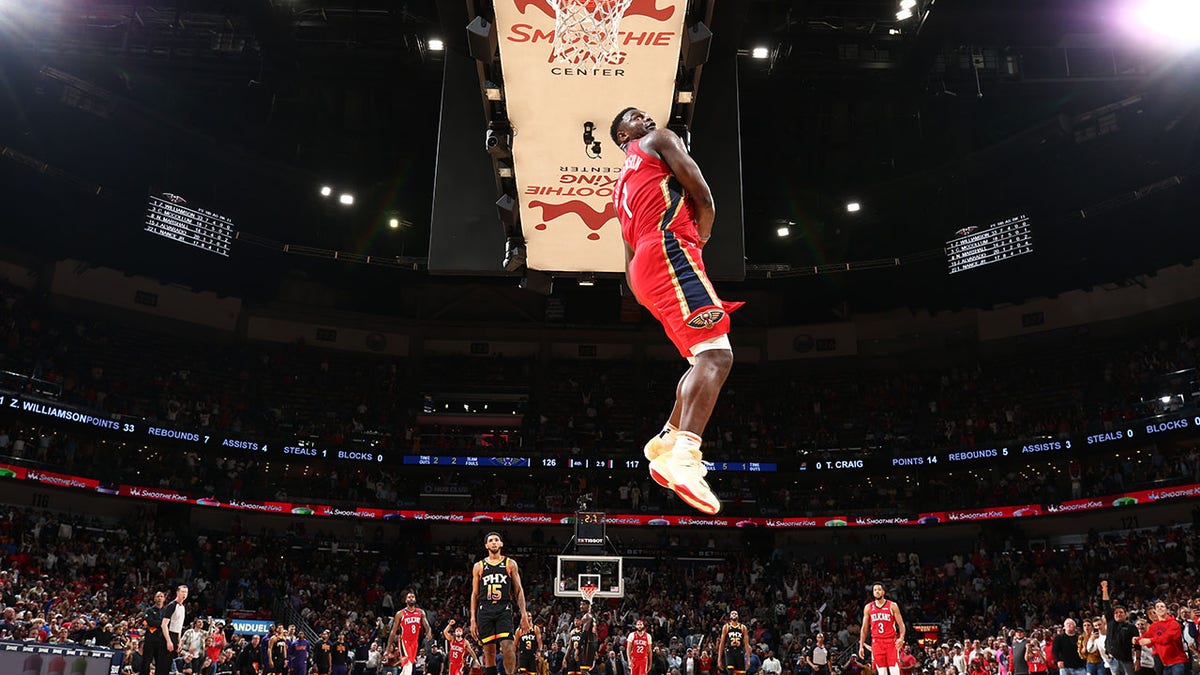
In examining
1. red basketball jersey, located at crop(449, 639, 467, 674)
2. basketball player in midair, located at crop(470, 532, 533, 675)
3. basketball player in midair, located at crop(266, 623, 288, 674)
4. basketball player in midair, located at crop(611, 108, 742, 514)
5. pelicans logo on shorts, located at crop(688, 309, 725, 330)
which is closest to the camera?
basketball player in midair, located at crop(611, 108, 742, 514)

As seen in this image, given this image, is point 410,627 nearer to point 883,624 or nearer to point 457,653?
point 457,653

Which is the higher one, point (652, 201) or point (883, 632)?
point (652, 201)

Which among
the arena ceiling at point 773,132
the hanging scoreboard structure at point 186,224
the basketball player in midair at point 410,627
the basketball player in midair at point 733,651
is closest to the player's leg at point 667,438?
the basketball player in midair at point 410,627

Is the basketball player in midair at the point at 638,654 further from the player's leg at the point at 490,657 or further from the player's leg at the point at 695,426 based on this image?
the player's leg at the point at 695,426

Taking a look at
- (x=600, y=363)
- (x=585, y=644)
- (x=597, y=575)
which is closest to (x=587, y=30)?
(x=585, y=644)

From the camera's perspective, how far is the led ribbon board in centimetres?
589

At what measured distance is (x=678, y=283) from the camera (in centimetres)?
398

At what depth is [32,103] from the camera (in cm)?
2672

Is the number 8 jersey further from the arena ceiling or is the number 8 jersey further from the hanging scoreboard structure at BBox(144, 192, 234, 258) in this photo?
the hanging scoreboard structure at BBox(144, 192, 234, 258)

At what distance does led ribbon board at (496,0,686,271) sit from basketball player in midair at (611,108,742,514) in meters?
1.67

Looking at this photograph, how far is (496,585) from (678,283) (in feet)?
23.3

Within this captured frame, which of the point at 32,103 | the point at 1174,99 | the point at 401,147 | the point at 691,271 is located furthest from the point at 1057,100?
the point at 32,103

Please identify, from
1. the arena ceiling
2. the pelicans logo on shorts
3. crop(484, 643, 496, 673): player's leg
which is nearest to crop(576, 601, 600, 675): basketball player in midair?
crop(484, 643, 496, 673): player's leg

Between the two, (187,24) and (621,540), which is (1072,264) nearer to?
(621,540)
